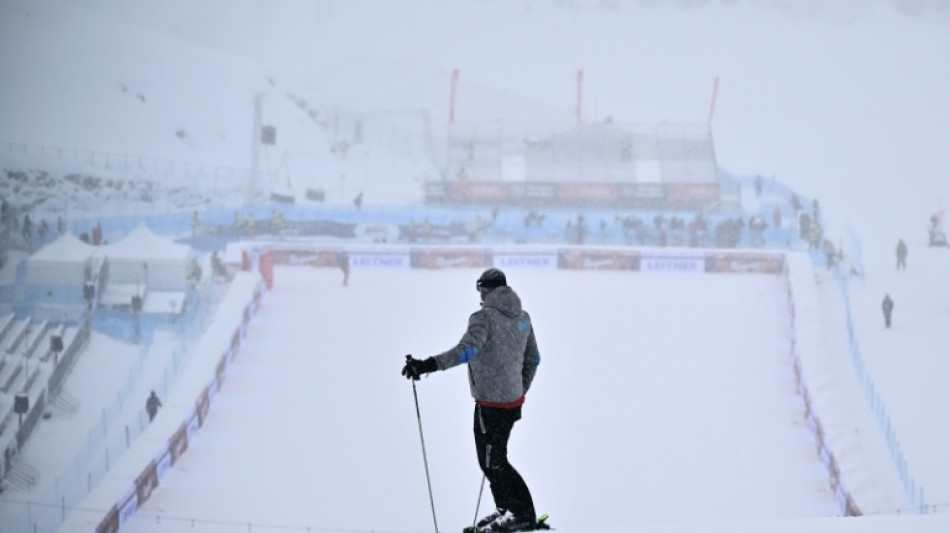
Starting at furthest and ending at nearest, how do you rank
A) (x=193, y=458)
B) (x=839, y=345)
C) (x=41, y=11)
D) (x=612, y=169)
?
(x=612, y=169), (x=41, y=11), (x=839, y=345), (x=193, y=458)

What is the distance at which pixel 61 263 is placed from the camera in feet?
48.4

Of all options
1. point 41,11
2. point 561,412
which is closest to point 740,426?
point 561,412

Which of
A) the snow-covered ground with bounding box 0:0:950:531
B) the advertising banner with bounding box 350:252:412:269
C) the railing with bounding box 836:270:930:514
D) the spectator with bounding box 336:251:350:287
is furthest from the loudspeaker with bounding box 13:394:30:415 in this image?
the railing with bounding box 836:270:930:514

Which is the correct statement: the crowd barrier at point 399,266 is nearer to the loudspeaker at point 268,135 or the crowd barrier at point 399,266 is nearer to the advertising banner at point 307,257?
the advertising banner at point 307,257

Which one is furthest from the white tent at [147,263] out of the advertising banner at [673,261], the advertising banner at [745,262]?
the advertising banner at [745,262]

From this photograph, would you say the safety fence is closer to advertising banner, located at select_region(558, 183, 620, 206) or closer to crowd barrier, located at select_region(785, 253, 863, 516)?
advertising banner, located at select_region(558, 183, 620, 206)

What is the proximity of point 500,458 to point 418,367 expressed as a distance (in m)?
0.52

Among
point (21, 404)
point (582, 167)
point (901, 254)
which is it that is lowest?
point (21, 404)

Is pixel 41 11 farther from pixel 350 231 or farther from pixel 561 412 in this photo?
pixel 561 412

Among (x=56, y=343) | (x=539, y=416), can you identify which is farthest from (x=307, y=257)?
(x=539, y=416)

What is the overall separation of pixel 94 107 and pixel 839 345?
433 inches

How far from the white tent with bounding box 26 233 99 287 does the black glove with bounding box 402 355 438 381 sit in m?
12.2

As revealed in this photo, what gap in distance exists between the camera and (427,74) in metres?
17.6

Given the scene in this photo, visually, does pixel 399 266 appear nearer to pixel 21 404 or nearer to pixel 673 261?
pixel 673 261
